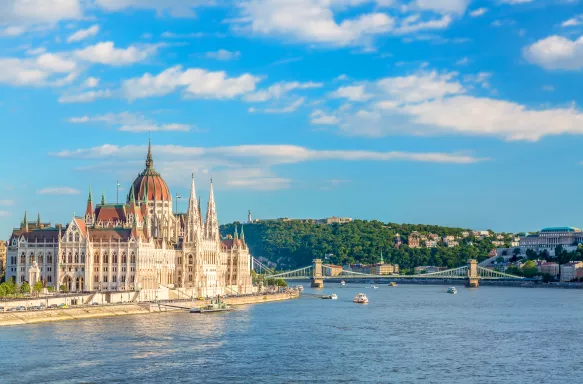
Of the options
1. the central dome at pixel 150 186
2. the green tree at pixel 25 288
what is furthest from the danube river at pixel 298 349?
the central dome at pixel 150 186

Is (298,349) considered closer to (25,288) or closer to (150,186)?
(25,288)

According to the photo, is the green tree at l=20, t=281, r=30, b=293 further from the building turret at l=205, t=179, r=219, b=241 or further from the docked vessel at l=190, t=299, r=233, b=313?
the building turret at l=205, t=179, r=219, b=241

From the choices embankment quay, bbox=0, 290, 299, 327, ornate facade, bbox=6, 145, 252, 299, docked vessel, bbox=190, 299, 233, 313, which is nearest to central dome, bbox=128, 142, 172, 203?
ornate facade, bbox=6, 145, 252, 299

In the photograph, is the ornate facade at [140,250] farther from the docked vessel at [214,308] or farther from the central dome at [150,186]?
the docked vessel at [214,308]

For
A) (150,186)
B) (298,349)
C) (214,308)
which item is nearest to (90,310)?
(214,308)

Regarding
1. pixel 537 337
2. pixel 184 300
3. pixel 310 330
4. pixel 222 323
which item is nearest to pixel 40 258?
pixel 184 300

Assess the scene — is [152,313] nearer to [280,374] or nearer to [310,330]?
[310,330]

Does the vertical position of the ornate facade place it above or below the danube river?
above
